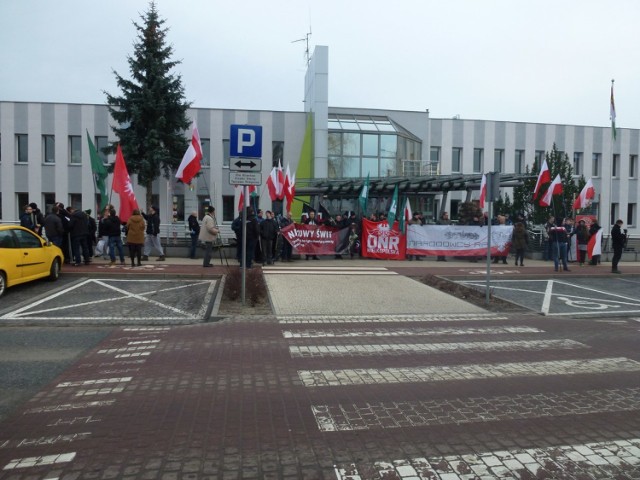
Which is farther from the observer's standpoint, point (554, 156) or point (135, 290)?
point (554, 156)

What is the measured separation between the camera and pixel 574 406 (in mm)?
5359

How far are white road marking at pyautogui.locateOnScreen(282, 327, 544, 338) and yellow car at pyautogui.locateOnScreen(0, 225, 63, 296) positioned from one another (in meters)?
6.55

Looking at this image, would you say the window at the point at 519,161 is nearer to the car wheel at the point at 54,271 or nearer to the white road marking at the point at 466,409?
the car wheel at the point at 54,271

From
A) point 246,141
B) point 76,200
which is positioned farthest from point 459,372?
point 76,200

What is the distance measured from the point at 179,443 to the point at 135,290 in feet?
30.8

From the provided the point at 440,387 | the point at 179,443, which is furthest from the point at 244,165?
the point at 179,443

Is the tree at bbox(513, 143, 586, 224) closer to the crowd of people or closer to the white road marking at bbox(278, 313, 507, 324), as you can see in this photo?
the crowd of people

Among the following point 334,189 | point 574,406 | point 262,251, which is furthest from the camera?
point 334,189

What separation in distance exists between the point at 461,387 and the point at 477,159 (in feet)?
120

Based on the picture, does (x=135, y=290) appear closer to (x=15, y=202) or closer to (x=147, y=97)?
(x=147, y=97)

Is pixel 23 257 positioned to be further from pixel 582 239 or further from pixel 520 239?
pixel 582 239

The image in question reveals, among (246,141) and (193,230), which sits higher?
Answer: (246,141)

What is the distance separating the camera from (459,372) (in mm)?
6633

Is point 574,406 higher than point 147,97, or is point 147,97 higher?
point 147,97
